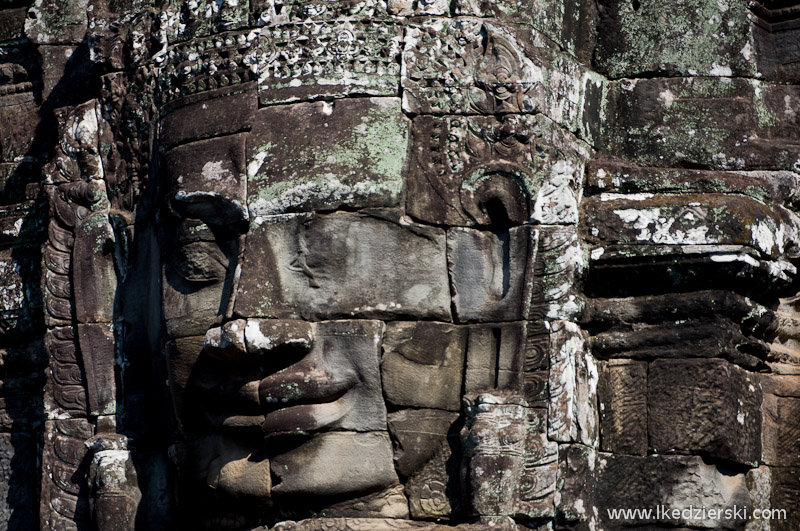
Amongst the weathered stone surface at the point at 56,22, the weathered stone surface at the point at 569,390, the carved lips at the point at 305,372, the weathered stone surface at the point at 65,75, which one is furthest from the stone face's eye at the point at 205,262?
the weathered stone surface at the point at 56,22

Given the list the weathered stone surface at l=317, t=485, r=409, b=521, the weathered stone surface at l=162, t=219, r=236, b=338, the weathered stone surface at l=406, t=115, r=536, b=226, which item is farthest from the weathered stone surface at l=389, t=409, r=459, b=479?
the weathered stone surface at l=162, t=219, r=236, b=338

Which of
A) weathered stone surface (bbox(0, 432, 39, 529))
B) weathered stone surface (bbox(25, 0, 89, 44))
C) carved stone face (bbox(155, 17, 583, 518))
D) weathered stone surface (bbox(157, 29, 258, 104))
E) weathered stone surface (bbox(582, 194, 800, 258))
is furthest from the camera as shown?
weathered stone surface (bbox(25, 0, 89, 44))

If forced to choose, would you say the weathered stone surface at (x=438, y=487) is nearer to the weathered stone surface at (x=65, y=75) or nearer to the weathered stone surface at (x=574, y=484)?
the weathered stone surface at (x=574, y=484)

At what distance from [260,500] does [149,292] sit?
142 centimetres

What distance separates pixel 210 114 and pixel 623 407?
2.55m

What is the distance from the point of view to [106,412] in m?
7.71

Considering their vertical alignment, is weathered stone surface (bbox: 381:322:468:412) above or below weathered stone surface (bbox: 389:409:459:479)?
above

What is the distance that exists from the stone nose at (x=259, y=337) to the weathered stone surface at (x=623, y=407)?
1.55 meters

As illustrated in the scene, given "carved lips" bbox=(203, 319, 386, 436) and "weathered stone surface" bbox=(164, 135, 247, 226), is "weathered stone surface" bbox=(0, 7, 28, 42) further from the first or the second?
"carved lips" bbox=(203, 319, 386, 436)

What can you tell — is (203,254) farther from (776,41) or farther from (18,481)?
(776,41)

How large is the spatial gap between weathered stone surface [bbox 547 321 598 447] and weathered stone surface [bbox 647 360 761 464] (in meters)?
0.34

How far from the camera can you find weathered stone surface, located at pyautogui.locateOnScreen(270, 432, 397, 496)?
6.73 meters

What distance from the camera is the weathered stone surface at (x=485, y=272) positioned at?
274 inches

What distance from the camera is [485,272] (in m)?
6.97
